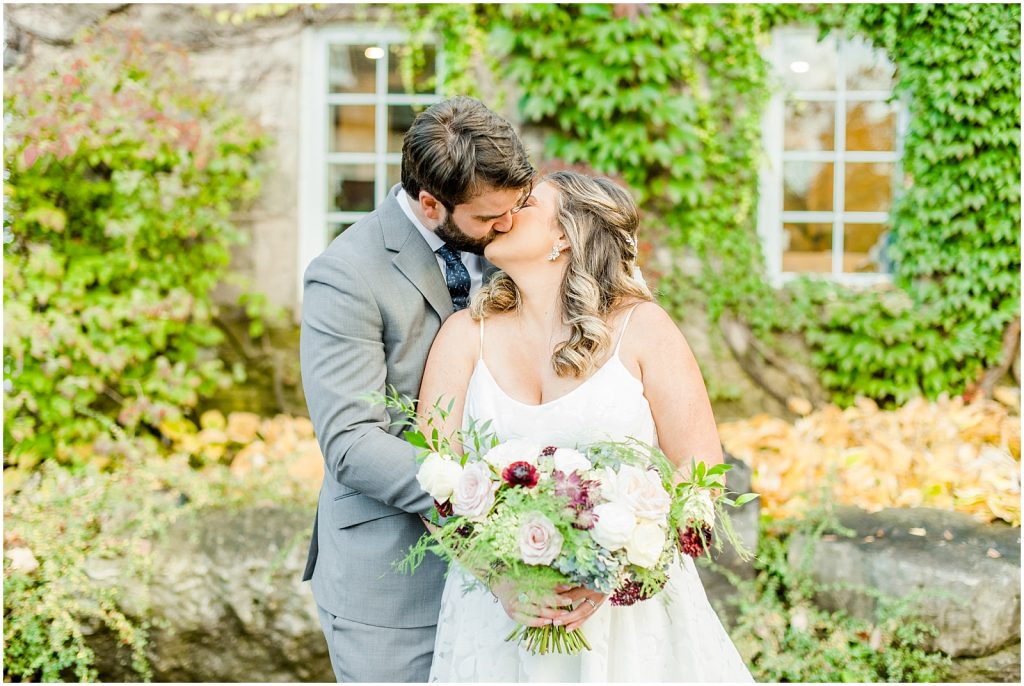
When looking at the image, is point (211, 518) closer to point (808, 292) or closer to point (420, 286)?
point (420, 286)

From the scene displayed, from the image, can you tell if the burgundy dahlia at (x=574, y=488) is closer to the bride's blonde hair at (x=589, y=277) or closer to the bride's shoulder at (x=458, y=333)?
the bride's blonde hair at (x=589, y=277)

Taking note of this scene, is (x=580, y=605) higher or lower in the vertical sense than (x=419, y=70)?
lower

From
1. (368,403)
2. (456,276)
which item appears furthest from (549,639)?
(456,276)

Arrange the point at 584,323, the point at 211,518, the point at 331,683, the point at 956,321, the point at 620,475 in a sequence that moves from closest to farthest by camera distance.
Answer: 1. the point at 620,475
2. the point at 584,323
3. the point at 331,683
4. the point at 211,518
5. the point at 956,321

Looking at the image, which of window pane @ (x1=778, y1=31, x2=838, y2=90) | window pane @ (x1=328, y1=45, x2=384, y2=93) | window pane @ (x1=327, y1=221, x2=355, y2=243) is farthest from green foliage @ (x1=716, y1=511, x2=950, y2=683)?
window pane @ (x1=328, y1=45, x2=384, y2=93)

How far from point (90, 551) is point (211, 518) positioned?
0.53 metres

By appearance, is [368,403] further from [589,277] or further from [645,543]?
[645,543]

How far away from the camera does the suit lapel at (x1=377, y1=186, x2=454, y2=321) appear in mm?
2283

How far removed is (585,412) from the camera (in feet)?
7.02

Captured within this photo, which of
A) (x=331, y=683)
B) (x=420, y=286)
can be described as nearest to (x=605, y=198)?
(x=420, y=286)

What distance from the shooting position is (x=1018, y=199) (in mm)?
5492

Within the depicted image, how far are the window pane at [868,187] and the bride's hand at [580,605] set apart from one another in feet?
16.3

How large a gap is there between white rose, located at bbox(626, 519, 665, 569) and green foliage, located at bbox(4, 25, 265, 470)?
3.86 metres

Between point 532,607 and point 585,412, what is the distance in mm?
507
